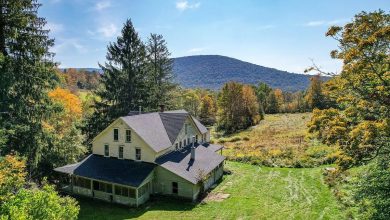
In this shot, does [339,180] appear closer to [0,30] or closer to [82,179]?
[82,179]

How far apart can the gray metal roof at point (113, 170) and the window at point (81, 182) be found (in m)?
0.92

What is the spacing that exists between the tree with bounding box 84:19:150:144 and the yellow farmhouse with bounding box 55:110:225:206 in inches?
469

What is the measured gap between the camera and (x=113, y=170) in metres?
27.3

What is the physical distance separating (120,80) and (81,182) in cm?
1805

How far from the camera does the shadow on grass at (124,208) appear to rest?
23328 mm

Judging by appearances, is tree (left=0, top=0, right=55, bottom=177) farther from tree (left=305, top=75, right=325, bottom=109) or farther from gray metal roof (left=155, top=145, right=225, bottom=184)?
tree (left=305, top=75, right=325, bottom=109)

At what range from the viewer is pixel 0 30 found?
21.1m

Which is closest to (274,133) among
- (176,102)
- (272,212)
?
(176,102)

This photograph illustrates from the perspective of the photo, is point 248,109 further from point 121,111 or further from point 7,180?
point 7,180

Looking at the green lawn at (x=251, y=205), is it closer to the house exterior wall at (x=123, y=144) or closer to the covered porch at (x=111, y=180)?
the covered porch at (x=111, y=180)

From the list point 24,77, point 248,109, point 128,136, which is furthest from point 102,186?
point 248,109

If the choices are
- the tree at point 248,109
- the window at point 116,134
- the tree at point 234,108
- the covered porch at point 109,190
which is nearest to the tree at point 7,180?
the covered porch at point 109,190

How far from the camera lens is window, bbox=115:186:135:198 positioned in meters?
25.5

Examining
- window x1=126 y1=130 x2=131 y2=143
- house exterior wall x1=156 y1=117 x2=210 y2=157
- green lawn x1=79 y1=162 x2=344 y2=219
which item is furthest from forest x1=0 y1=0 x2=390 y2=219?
house exterior wall x1=156 y1=117 x2=210 y2=157
